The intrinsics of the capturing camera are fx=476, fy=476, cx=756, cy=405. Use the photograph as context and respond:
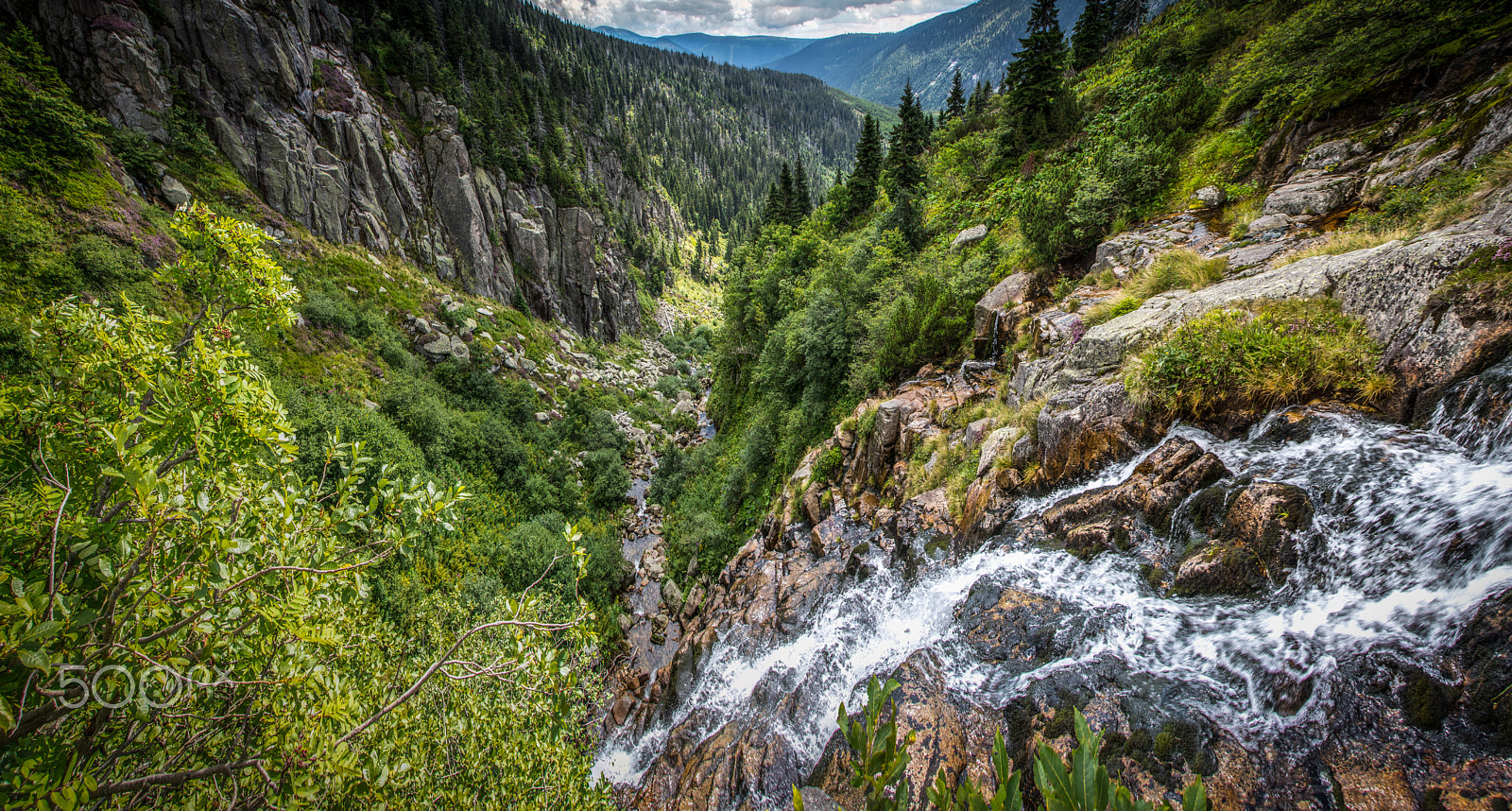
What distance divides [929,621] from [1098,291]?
9339 mm

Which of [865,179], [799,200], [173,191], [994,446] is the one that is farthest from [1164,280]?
[173,191]

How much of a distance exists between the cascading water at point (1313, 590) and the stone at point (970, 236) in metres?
14.3

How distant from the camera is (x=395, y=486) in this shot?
3.84 m

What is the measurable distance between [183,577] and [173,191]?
32.8 meters

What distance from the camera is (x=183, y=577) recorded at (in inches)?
116

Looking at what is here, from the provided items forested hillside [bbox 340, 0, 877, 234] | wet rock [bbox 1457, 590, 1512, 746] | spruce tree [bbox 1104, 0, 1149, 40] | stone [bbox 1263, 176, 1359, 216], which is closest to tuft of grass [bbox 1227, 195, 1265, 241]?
stone [bbox 1263, 176, 1359, 216]

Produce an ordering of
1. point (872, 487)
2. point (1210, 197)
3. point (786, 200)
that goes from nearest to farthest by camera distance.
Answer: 1. point (1210, 197)
2. point (872, 487)
3. point (786, 200)

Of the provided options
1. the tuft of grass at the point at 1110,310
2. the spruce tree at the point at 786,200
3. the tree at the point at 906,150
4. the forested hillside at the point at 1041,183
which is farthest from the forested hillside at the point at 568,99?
the tuft of grass at the point at 1110,310

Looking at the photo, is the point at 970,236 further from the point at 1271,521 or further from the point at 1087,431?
the point at 1271,521

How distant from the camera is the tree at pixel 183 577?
99.3 inches

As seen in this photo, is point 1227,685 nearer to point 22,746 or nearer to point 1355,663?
point 1355,663

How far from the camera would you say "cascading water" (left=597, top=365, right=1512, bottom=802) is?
4305mm

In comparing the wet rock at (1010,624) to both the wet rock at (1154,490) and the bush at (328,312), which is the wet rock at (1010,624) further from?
the bush at (328,312)

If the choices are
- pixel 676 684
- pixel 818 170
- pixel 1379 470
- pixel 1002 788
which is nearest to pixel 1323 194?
pixel 1379 470
